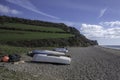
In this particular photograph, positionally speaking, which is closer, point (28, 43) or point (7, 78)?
point (7, 78)

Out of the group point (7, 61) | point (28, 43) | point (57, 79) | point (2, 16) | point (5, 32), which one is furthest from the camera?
point (2, 16)

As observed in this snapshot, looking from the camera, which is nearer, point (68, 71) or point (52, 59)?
point (68, 71)

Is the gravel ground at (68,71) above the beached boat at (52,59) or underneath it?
underneath

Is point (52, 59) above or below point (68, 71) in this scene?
above

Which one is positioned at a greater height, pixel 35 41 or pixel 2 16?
pixel 2 16

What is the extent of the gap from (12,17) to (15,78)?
96578mm

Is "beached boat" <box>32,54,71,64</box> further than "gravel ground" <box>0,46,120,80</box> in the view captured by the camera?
Yes

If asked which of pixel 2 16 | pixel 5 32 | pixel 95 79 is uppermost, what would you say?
pixel 2 16

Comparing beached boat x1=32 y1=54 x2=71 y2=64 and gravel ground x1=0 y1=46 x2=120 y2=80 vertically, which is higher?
beached boat x1=32 y1=54 x2=71 y2=64

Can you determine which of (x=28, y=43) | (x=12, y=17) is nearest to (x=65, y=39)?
(x=28, y=43)

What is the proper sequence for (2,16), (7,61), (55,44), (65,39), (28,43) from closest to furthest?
(7,61) → (28,43) → (55,44) → (65,39) → (2,16)

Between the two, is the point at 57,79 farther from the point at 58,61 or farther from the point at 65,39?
the point at 65,39

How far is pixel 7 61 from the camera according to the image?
88.0ft

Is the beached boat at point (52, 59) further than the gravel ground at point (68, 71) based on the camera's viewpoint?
Yes
